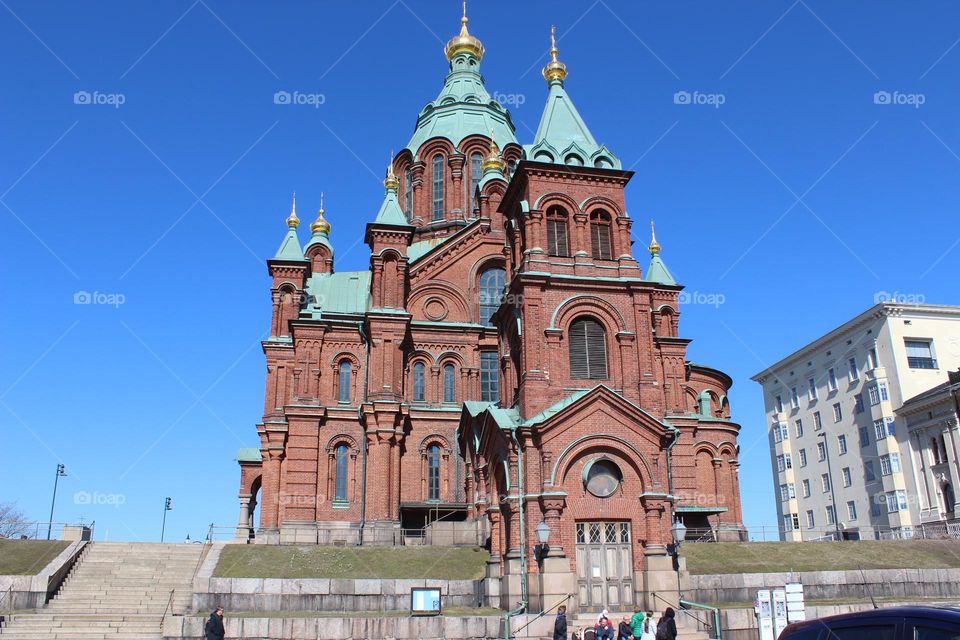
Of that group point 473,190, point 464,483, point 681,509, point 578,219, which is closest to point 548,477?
point 578,219

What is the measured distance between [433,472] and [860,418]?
34.9 meters

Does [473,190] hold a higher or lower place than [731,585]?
higher

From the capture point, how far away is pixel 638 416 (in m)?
27.1

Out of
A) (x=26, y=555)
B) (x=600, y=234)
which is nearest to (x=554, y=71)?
(x=600, y=234)

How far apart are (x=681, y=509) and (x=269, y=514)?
20.0 m

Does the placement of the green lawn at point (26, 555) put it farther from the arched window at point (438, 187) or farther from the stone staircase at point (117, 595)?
the arched window at point (438, 187)

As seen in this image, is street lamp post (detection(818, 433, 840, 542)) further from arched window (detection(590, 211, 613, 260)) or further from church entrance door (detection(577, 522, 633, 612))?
church entrance door (detection(577, 522, 633, 612))

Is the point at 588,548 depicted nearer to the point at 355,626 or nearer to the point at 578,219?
the point at 355,626

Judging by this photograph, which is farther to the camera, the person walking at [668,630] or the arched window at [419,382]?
the arched window at [419,382]

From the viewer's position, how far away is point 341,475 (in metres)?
38.9

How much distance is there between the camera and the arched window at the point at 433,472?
38.5m

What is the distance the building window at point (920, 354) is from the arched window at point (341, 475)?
39517mm

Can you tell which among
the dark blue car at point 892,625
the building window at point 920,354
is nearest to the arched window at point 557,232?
the dark blue car at point 892,625

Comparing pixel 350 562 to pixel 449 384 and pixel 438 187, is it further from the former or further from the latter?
pixel 438 187
